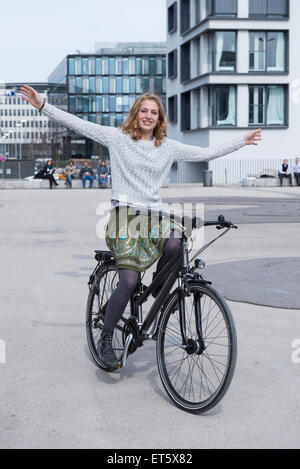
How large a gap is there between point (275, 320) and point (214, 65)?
1557 inches

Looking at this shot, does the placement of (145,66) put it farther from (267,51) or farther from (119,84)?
(267,51)

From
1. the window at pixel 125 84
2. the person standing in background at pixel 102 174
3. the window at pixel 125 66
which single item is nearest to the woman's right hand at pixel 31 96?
the person standing in background at pixel 102 174

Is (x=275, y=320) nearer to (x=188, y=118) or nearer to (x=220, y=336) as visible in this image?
(x=220, y=336)

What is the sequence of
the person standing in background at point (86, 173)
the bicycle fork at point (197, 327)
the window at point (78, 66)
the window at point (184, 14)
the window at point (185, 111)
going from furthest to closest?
the window at point (78, 66), the window at point (185, 111), the window at point (184, 14), the person standing in background at point (86, 173), the bicycle fork at point (197, 327)

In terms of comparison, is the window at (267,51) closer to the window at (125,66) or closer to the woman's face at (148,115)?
the woman's face at (148,115)

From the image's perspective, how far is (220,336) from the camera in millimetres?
3857

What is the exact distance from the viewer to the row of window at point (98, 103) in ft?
323

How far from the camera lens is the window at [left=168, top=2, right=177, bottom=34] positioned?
171 feet

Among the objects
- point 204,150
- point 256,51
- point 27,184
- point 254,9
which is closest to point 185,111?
point 256,51

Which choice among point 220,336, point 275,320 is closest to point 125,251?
point 220,336

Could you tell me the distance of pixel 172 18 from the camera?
5316cm

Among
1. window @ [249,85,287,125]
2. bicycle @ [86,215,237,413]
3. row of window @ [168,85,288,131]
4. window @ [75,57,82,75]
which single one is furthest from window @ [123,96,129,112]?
bicycle @ [86,215,237,413]

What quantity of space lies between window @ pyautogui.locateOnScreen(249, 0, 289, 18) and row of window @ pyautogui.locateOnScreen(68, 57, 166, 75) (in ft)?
180

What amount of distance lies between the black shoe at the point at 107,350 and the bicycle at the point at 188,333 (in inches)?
2.7
